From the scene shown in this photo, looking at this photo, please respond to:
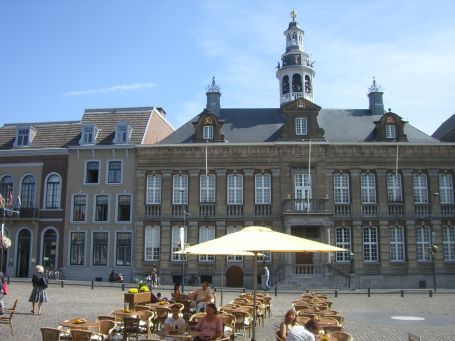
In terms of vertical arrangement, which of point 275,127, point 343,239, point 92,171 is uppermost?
point 275,127

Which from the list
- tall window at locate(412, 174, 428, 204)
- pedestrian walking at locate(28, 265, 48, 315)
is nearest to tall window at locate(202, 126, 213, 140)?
tall window at locate(412, 174, 428, 204)

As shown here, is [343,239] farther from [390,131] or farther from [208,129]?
[208,129]

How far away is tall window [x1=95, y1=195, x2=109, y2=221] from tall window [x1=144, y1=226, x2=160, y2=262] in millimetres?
3689

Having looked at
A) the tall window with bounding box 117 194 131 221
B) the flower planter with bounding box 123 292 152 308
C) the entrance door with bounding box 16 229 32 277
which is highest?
the tall window with bounding box 117 194 131 221

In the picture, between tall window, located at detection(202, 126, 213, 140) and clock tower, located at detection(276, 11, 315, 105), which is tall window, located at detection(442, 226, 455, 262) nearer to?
clock tower, located at detection(276, 11, 315, 105)

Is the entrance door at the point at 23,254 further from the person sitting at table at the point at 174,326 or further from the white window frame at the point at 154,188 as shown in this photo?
the person sitting at table at the point at 174,326

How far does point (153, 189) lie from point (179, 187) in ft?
6.60

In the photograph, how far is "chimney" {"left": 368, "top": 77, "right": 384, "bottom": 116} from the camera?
41.7 metres

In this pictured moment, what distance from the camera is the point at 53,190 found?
40406 mm

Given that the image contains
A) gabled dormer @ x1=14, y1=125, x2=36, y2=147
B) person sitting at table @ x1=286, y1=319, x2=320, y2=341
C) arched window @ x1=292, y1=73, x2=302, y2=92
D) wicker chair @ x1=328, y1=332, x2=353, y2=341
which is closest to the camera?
person sitting at table @ x1=286, y1=319, x2=320, y2=341

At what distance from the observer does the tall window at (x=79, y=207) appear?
130ft

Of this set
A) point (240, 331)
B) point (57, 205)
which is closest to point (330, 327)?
point (240, 331)

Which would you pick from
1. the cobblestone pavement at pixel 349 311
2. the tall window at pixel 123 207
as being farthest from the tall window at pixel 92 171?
the cobblestone pavement at pixel 349 311

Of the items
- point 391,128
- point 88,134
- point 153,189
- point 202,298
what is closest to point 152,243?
point 153,189
